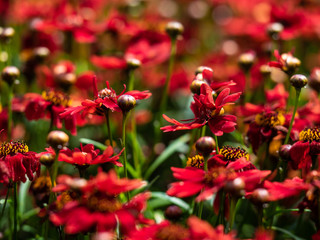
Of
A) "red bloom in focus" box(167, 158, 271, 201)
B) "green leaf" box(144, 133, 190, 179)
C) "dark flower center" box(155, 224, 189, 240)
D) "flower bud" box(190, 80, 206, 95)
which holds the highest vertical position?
"flower bud" box(190, 80, 206, 95)

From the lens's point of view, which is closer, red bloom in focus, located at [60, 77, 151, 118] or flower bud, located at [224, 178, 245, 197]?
flower bud, located at [224, 178, 245, 197]

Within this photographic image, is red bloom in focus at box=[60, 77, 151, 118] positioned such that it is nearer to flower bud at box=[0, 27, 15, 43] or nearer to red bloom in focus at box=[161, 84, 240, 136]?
red bloom in focus at box=[161, 84, 240, 136]

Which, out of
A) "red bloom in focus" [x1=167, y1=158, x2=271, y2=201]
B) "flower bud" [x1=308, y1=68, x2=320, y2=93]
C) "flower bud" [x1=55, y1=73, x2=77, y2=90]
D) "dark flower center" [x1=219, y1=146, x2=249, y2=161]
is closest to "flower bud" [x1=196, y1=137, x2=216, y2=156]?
"red bloom in focus" [x1=167, y1=158, x2=271, y2=201]

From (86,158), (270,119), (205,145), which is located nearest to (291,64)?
(270,119)

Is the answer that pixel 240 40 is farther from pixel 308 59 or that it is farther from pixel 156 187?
pixel 156 187

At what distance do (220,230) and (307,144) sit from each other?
1.48 feet

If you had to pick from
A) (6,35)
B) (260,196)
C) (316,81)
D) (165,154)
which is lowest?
(165,154)

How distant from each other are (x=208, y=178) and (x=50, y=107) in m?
0.60

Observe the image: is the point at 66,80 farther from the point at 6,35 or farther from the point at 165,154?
the point at 165,154

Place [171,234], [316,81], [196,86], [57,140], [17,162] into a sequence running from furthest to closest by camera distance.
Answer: [316,81] < [196,86] < [17,162] < [57,140] < [171,234]

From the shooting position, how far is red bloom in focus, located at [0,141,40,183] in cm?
100

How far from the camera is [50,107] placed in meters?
1.36

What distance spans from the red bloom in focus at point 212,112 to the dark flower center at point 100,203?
26 centimetres

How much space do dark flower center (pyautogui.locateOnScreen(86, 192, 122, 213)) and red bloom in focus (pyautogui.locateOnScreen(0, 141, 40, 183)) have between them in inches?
9.1
